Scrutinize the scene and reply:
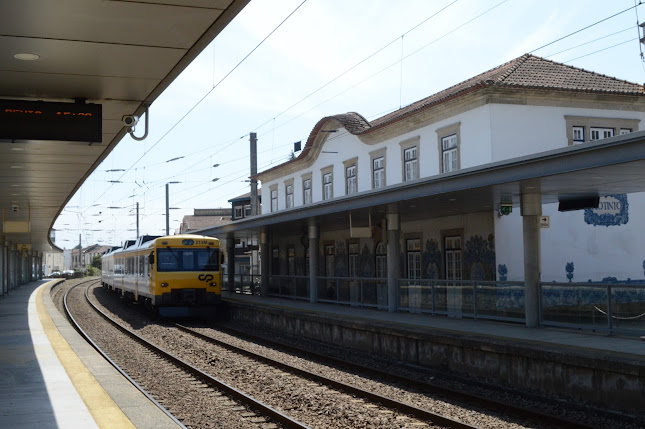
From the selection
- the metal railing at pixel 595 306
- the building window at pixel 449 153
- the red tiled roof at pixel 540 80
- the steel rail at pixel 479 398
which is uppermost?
the red tiled roof at pixel 540 80

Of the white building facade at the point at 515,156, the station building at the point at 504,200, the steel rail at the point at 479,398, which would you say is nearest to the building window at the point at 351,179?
the station building at the point at 504,200

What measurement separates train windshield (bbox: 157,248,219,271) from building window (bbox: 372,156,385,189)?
25.0 ft

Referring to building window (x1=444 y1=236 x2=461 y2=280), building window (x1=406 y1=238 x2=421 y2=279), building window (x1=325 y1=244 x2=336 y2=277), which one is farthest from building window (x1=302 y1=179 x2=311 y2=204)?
building window (x1=444 y1=236 x2=461 y2=280)

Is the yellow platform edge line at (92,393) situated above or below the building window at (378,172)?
below

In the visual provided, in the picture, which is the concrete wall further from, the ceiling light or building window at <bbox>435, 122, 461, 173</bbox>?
the ceiling light

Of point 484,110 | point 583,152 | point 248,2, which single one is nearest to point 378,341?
point 583,152

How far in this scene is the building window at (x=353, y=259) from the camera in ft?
99.2

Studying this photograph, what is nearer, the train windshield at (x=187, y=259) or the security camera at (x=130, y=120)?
the security camera at (x=130, y=120)

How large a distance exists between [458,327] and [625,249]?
10.9 metres

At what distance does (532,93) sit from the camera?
74.5ft

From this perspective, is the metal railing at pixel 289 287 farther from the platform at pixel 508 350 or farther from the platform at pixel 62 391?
the platform at pixel 62 391

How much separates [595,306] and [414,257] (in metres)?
12.9

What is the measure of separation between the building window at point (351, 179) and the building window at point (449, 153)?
7.40 meters

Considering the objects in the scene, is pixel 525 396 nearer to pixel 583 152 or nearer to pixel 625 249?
pixel 583 152
